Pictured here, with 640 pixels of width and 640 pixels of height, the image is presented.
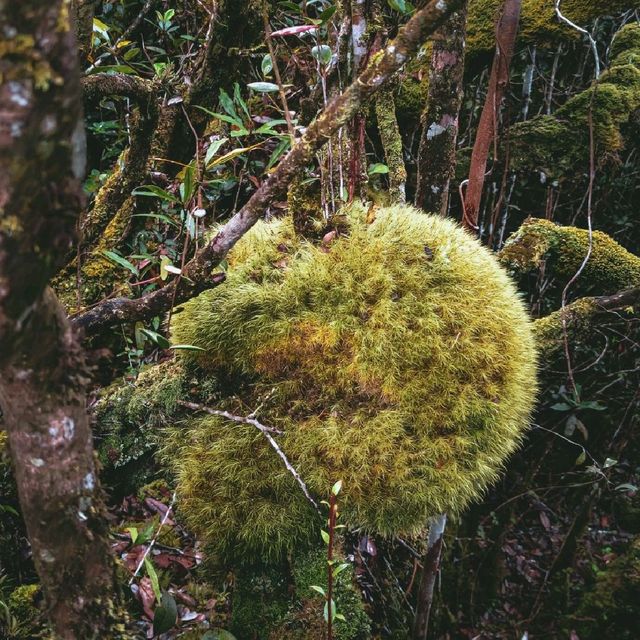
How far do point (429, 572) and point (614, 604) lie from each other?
4.90 ft

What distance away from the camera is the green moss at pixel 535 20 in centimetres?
265

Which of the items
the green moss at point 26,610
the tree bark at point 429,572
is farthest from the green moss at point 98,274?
the tree bark at point 429,572

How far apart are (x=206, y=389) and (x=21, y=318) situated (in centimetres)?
100

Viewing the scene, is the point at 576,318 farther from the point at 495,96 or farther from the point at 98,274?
the point at 98,274

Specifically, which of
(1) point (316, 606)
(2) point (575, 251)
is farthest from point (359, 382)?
(2) point (575, 251)

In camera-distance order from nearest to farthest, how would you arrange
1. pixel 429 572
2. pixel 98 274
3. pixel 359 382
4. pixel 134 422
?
pixel 359 382 → pixel 134 422 → pixel 429 572 → pixel 98 274

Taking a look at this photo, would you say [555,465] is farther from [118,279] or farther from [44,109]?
[44,109]

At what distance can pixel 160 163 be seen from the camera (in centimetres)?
254

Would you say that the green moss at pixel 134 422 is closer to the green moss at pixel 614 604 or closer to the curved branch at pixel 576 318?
the curved branch at pixel 576 318

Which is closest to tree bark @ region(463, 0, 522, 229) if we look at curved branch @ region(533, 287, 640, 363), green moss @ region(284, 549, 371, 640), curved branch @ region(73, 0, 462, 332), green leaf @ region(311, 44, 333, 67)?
curved branch @ region(533, 287, 640, 363)

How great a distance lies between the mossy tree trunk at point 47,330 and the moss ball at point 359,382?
524 millimetres

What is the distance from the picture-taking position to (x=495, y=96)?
240 centimetres

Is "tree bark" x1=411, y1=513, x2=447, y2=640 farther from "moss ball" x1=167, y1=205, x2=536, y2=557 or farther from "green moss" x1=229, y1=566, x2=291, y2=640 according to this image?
"green moss" x1=229, y1=566, x2=291, y2=640

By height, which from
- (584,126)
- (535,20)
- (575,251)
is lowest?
(575,251)
